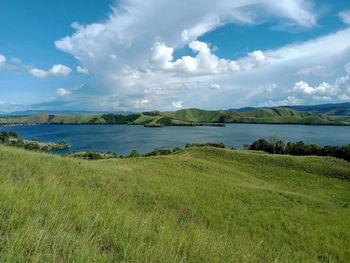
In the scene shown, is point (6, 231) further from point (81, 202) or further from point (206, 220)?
point (206, 220)

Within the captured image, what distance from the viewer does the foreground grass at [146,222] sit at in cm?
293

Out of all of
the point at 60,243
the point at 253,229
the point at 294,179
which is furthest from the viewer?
the point at 294,179

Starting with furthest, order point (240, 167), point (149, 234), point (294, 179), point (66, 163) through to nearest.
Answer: point (240, 167) < point (294, 179) < point (66, 163) < point (149, 234)

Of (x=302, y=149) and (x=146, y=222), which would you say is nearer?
(x=146, y=222)

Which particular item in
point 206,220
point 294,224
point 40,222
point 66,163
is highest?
point 40,222

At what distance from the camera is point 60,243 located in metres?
2.78

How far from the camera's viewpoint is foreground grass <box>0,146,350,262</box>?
293cm

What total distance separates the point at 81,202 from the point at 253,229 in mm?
8344

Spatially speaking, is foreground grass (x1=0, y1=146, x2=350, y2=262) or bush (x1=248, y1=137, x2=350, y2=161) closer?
foreground grass (x1=0, y1=146, x2=350, y2=262)

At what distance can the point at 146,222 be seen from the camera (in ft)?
14.5

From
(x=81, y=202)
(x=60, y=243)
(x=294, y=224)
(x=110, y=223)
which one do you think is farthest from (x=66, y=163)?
(x=294, y=224)

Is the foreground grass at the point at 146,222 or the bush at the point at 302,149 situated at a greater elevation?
the foreground grass at the point at 146,222

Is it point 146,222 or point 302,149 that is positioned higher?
point 146,222

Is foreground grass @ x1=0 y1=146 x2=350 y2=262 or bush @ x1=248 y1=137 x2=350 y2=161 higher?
foreground grass @ x1=0 y1=146 x2=350 y2=262
